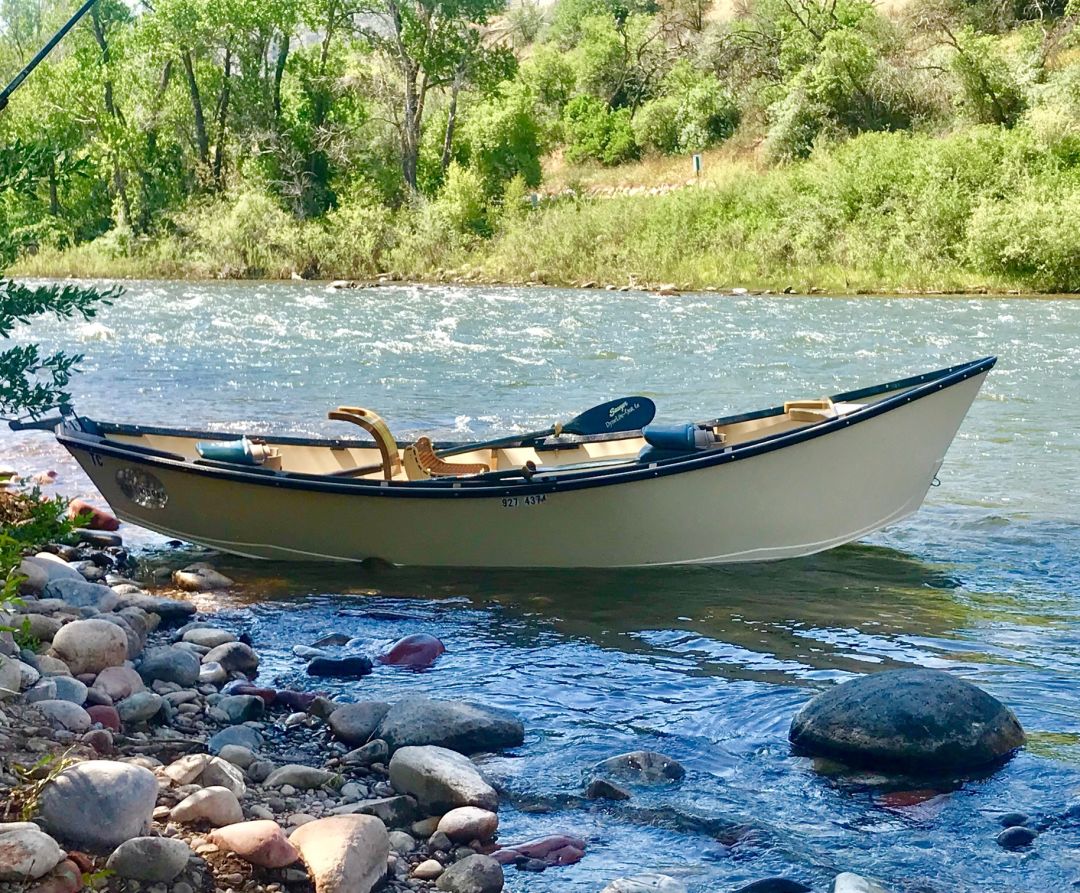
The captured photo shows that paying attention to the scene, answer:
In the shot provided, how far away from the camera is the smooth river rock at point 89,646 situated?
19.4 feet

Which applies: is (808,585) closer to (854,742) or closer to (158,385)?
(854,742)

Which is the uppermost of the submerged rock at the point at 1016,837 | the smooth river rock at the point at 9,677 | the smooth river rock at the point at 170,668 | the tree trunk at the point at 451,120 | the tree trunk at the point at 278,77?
the tree trunk at the point at 278,77

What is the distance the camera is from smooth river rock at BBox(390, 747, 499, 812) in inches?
202

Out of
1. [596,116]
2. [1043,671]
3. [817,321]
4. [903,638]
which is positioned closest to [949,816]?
[1043,671]

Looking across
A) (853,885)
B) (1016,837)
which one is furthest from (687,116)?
(853,885)

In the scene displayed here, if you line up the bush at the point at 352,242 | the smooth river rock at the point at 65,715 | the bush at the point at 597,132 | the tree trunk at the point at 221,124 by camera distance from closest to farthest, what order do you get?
the smooth river rock at the point at 65,715 → the bush at the point at 352,242 → the tree trunk at the point at 221,124 → the bush at the point at 597,132

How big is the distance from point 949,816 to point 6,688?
358 cm

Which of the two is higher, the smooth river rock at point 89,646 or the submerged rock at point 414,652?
the smooth river rock at point 89,646

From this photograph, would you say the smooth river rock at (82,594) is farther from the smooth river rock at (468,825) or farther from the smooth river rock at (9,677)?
the smooth river rock at (468,825)

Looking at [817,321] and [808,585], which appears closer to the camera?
[808,585]

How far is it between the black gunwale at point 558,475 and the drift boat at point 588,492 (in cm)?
1

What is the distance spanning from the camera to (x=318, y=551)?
9500 mm

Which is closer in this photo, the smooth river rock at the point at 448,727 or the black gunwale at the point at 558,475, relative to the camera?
the smooth river rock at the point at 448,727

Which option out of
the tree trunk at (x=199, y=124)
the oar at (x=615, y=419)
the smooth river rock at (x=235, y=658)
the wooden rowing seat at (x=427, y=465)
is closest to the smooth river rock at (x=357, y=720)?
the smooth river rock at (x=235, y=658)
